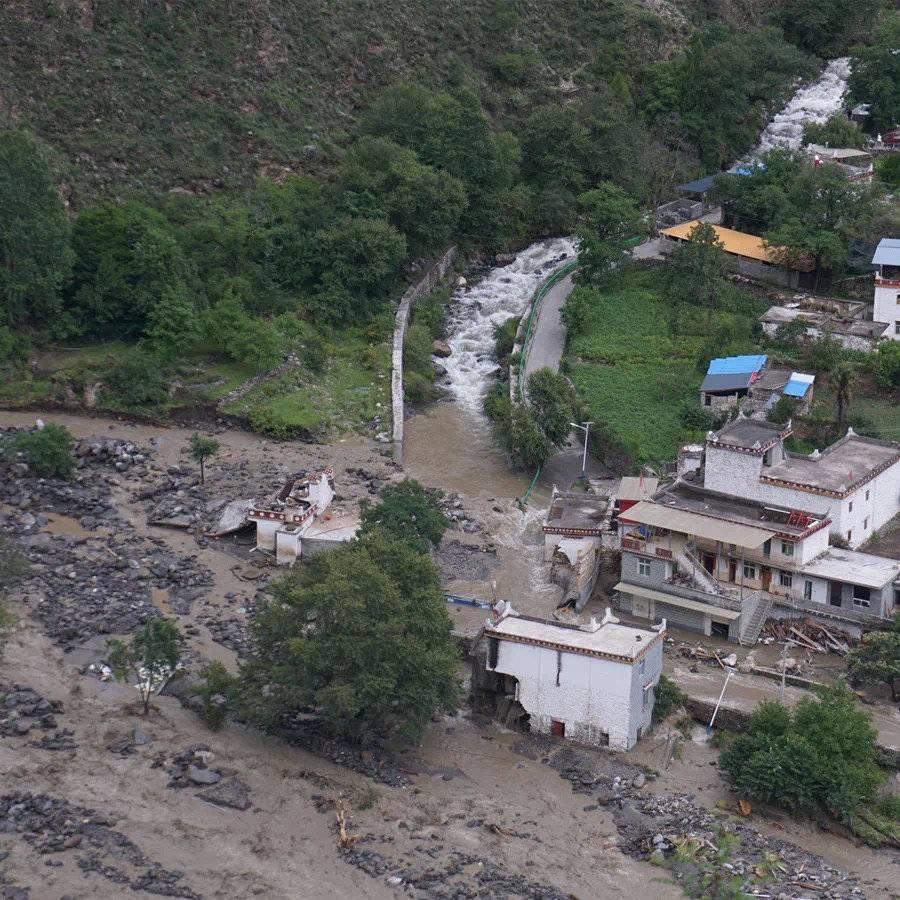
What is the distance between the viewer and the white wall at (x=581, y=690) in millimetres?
41219

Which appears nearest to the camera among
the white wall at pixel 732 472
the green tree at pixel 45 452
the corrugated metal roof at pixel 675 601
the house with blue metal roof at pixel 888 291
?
the corrugated metal roof at pixel 675 601

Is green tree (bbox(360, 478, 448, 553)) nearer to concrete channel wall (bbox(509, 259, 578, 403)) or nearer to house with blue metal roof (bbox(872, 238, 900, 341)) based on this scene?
concrete channel wall (bbox(509, 259, 578, 403))

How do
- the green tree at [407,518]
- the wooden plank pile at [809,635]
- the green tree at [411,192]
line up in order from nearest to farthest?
the wooden plank pile at [809,635], the green tree at [407,518], the green tree at [411,192]

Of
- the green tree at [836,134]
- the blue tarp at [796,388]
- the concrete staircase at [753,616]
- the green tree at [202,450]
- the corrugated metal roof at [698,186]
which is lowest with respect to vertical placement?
the concrete staircase at [753,616]

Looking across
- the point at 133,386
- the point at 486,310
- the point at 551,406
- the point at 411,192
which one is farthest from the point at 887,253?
the point at 133,386

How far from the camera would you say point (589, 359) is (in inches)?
2468

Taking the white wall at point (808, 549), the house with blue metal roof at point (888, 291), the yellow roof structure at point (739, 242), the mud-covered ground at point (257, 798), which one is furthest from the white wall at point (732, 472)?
the yellow roof structure at point (739, 242)

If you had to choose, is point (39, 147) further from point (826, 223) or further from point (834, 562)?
point (834, 562)

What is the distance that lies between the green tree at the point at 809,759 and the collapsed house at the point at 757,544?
662 cm

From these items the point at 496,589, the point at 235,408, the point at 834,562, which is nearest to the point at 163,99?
the point at 235,408

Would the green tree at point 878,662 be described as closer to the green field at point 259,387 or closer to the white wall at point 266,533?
the white wall at point 266,533

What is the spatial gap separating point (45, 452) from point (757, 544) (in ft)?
68.6

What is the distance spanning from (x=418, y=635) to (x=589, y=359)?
24.1m

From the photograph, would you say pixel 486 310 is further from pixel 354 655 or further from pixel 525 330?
pixel 354 655
